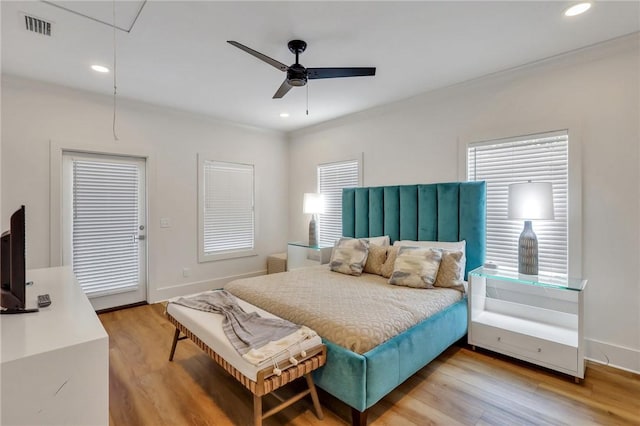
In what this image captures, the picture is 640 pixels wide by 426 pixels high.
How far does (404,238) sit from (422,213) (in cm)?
38

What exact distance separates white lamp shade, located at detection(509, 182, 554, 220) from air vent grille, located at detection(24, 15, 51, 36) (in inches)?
156

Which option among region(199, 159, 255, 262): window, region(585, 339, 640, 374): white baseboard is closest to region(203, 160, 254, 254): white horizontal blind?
region(199, 159, 255, 262): window

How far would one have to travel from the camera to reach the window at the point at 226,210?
4.57 metres

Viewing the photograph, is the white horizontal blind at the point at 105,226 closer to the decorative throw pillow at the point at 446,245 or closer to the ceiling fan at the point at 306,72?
the ceiling fan at the point at 306,72

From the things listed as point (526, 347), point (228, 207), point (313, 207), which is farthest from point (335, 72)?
point (228, 207)

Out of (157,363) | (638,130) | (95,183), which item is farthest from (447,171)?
(95,183)

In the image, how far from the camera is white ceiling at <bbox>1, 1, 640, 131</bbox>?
2098 mm

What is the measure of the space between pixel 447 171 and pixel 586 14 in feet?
5.54

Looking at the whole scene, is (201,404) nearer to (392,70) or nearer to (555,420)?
(555,420)

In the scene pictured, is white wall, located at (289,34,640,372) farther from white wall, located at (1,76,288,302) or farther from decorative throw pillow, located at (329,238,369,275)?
white wall, located at (1,76,288,302)

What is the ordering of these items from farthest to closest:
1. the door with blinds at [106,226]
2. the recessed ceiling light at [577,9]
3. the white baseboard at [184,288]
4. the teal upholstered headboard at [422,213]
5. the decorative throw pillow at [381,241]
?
the white baseboard at [184,288] → the decorative throw pillow at [381,241] → the door with blinds at [106,226] → the teal upholstered headboard at [422,213] → the recessed ceiling light at [577,9]

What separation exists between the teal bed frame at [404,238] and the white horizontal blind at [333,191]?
397mm

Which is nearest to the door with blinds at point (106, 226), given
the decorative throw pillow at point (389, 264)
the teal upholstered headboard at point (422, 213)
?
the teal upholstered headboard at point (422, 213)

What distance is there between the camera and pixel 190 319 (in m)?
2.21
